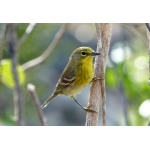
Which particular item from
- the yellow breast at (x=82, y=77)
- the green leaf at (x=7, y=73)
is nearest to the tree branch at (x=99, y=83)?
the yellow breast at (x=82, y=77)

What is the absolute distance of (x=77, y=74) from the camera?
1.71 m

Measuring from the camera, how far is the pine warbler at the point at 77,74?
5.40ft

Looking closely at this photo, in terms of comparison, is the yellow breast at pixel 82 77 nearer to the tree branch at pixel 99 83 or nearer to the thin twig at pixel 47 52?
the tree branch at pixel 99 83

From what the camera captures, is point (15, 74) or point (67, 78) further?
point (67, 78)

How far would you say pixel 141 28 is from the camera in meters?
1.71

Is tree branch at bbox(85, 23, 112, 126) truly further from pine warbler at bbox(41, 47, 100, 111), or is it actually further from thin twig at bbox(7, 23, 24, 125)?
thin twig at bbox(7, 23, 24, 125)

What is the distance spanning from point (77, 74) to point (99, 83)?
0.45ft

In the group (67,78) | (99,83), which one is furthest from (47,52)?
(99,83)

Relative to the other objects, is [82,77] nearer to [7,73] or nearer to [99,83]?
[99,83]

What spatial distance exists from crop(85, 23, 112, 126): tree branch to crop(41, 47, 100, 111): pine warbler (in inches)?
1.4

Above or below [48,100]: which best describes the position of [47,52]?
above
